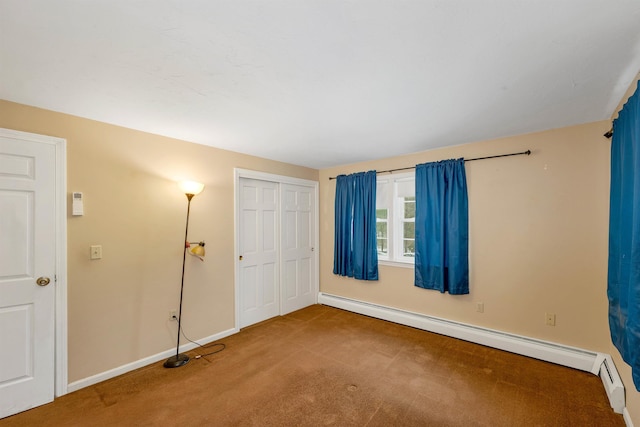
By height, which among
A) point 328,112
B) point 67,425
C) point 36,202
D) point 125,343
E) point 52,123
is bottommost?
point 67,425

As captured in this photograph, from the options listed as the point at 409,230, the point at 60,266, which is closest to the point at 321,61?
the point at 60,266

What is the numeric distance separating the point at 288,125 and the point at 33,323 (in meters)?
2.76

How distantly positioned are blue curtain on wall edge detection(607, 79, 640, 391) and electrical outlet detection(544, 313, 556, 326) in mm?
670

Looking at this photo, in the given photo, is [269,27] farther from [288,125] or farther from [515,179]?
[515,179]

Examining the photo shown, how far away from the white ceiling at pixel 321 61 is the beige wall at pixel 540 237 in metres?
0.40

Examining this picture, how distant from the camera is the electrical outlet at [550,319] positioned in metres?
2.71

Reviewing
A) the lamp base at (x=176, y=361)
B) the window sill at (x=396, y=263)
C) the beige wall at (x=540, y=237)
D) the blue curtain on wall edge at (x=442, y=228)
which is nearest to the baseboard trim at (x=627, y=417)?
the beige wall at (x=540, y=237)

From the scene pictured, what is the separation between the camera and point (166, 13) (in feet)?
3.89

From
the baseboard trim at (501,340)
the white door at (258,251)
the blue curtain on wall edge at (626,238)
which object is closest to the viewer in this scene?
the blue curtain on wall edge at (626,238)

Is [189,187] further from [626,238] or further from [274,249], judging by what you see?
[626,238]

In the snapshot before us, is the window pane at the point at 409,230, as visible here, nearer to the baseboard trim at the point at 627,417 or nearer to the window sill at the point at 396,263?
the window sill at the point at 396,263

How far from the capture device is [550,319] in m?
2.72

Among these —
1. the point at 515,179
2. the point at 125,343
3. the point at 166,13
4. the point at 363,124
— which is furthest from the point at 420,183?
the point at 125,343

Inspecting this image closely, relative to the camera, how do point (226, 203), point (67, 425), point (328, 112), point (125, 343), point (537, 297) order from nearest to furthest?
point (67, 425) < point (328, 112) < point (125, 343) < point (537, 297) < point (226, 203)
